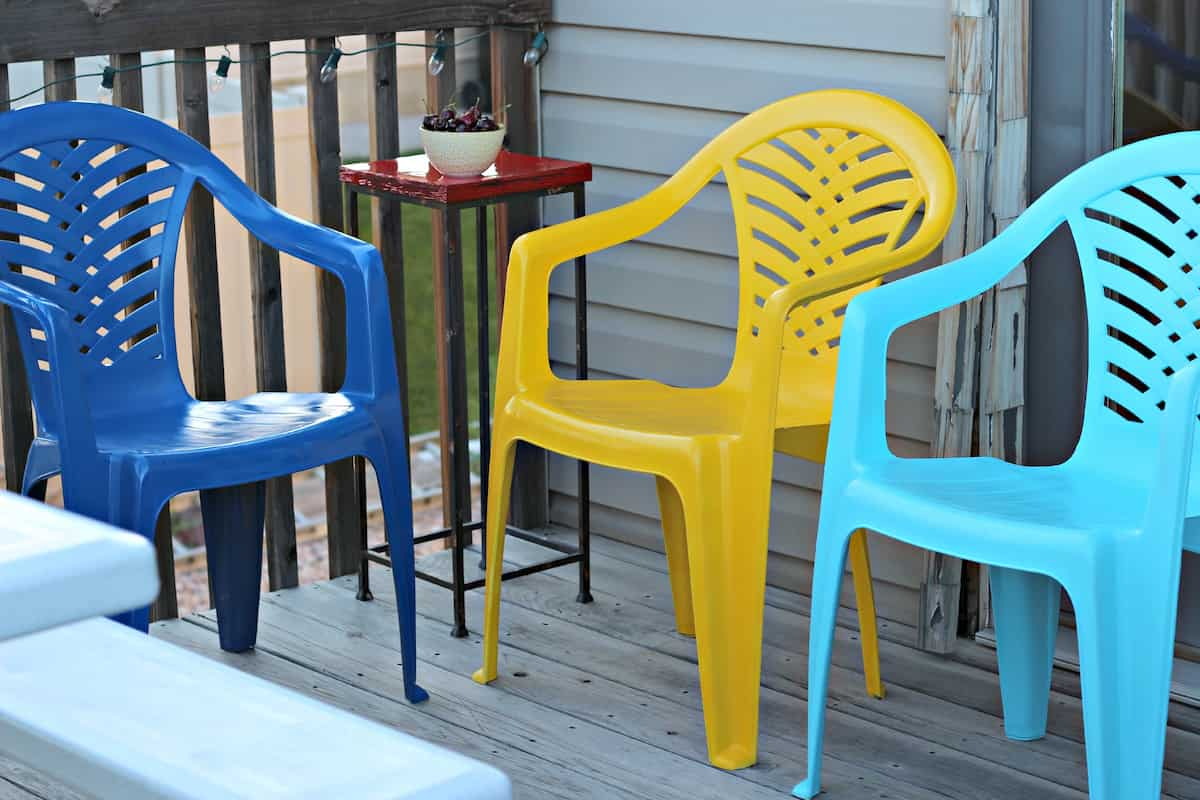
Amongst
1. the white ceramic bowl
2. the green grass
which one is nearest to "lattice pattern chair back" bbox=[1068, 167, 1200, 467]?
the white ceramic bowl

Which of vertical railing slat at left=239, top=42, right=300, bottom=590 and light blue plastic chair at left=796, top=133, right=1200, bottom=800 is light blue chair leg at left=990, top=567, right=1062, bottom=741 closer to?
light blue plastic chair at left=796, top=133, right=1200, bottom=800

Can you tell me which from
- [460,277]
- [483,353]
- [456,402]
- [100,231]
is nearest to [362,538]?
[456,402]

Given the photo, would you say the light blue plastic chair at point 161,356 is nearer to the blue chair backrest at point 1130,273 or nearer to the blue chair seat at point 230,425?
the blue chair seat at point 230,425

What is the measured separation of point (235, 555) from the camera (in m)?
2.76

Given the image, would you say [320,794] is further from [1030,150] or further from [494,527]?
[1030,150]

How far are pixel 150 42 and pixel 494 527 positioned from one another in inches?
39.2

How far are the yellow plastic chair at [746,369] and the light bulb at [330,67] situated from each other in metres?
0.62

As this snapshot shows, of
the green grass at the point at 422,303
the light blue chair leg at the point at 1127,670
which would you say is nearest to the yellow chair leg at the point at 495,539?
the light blue chair leg at the point at 1127,670

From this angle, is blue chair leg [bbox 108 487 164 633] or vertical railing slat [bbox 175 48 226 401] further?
vertical railing slat [bbox 175 48 226 401]

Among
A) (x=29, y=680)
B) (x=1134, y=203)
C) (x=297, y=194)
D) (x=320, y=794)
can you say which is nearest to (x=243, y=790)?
(x=320, y=794)

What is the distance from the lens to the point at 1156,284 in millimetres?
2570

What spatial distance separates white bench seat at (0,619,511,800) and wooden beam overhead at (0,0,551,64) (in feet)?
4.95

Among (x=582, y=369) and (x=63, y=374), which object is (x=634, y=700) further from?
(x=63, y=374)

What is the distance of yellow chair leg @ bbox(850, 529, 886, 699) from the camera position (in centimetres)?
259
